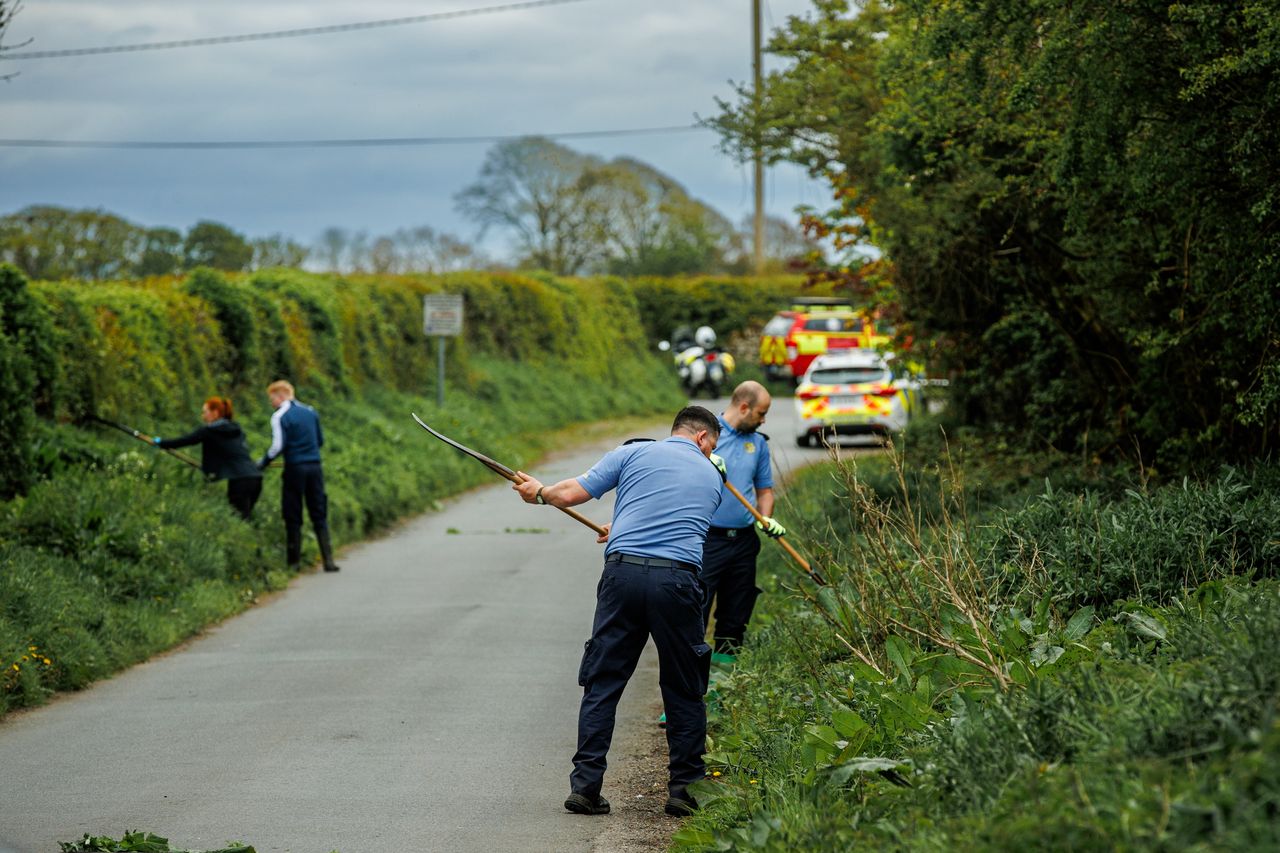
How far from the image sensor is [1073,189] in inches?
416

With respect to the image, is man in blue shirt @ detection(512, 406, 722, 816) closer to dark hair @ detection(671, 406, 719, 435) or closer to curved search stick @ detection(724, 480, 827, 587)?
dark hair @ detection(671, 406, 719, 435)

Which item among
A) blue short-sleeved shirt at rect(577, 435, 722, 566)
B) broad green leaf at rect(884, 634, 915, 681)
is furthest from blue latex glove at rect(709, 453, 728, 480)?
broad green leaf at rect(884, 634, 915, 681)

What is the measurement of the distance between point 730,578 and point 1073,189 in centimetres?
390

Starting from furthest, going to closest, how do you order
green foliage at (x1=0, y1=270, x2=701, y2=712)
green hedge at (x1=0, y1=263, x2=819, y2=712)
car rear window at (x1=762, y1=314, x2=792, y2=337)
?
Answer: car rear window at (x1=762, y1=314, x2=792, y2=337) < green hedge at (x1=0, y1=263, x2=819, y2=712) < green foliage at (x1=0, y1=270, x2=701, y2=712)

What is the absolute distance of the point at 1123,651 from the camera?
6.19m

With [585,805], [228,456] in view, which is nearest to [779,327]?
[228,456]

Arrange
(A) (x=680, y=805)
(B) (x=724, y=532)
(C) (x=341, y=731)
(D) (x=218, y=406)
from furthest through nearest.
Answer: (D) (x=218, y=406)
(B) (x=724, y=532)
(C) (x=341, y=731)
(A) (x=680, y=805)

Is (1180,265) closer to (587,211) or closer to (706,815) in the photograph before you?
(706,815)

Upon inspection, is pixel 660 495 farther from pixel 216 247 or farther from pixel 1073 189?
pixel 216 247

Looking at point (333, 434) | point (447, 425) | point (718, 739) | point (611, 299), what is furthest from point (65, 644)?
point (611, 299)

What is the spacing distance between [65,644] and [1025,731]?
7.39 metres

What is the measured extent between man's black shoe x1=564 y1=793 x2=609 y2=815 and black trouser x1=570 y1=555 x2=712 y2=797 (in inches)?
1.4

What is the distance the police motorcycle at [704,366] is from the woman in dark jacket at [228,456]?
21887 mm

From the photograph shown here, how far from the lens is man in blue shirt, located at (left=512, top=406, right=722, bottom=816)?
6902mm
